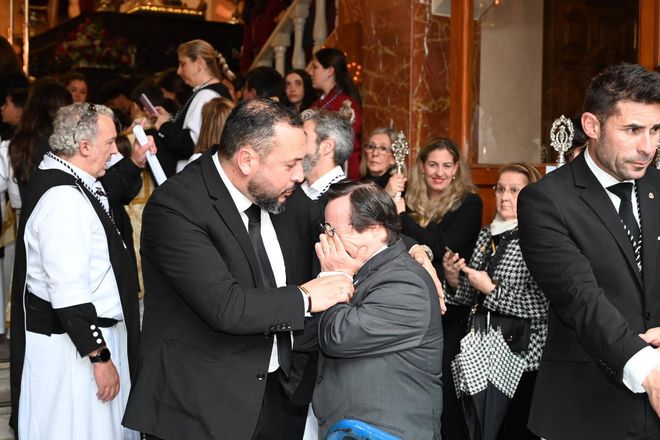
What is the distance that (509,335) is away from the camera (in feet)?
14.7

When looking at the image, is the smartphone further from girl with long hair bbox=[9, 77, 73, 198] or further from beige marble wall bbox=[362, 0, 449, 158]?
beige marble wall bbox=[362, 0, 449, 158]

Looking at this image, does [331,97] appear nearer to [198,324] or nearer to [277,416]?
[277,416]

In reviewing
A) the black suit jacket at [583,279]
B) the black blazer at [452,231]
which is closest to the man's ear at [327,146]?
the black blazer at [452,231]

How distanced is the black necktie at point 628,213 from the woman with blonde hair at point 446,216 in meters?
1.87

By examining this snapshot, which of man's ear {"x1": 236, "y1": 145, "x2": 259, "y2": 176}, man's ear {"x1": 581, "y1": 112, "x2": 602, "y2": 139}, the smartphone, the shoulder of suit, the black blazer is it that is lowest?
the black blazer

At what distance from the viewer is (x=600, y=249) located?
307cm

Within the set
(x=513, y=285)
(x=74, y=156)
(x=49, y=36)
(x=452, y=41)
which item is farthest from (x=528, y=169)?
(x=49, y=36)

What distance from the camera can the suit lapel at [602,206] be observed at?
306 cm

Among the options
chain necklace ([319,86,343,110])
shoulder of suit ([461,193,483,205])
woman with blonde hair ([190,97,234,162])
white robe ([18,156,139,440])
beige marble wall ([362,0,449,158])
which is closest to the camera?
white robe ([18,156,139,440])

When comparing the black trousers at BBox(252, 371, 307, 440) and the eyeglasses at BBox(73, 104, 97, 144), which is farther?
the eyeglasses at BBox(73, 104, 97, 144)

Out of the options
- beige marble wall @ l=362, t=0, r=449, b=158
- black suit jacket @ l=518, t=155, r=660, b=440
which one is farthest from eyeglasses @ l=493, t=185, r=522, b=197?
beige marble wall @ l=362, t=0, r=449, b=158

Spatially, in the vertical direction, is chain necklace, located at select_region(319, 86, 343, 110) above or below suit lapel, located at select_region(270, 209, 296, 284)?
above

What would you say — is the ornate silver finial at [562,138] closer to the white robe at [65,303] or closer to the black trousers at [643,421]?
the black trousers at [643,421]

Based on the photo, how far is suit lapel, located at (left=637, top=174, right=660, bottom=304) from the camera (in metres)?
3.05
